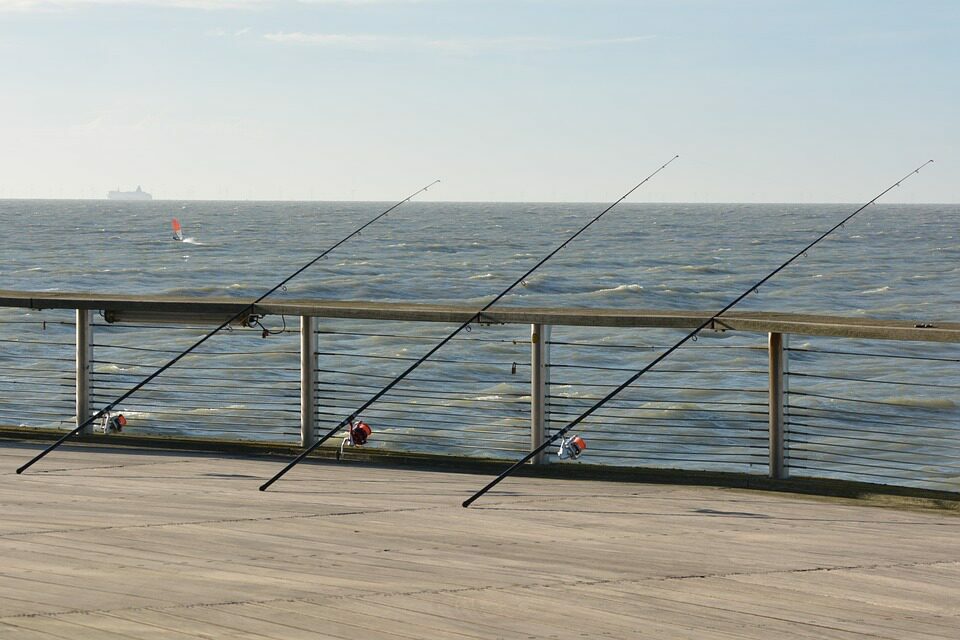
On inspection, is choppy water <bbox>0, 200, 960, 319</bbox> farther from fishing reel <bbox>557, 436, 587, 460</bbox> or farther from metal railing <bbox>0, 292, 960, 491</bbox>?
fishing reel <bbox>557, 436, 587, 460</bbox>

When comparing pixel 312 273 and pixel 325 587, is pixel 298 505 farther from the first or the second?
pixel 312 273

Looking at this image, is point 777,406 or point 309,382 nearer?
point 777,406

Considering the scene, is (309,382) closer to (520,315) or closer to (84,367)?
(520,315)

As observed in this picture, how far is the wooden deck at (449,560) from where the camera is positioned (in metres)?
4.23

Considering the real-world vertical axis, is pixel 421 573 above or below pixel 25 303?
below

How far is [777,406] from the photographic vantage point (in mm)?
7090

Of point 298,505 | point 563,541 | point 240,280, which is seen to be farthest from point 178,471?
point 240,280

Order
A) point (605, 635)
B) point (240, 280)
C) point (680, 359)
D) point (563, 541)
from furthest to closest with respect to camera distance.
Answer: point (240, 280)
point (680, 359)
point (563, 541)
point (605, 635)

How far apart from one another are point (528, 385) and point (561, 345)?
6871mm

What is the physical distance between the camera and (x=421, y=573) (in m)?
4.92

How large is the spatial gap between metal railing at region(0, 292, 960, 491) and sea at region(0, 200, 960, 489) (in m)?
0.10

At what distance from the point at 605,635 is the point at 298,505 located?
2516 millimetres

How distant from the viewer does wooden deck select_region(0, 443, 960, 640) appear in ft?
13.9

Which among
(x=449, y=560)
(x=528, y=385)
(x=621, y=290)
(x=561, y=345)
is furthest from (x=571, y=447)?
(x=621, y=290)
